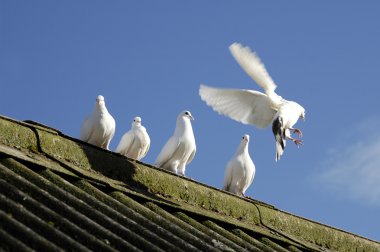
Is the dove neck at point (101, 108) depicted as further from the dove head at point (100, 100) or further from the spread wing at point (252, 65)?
the spread wing at point (252, 65)

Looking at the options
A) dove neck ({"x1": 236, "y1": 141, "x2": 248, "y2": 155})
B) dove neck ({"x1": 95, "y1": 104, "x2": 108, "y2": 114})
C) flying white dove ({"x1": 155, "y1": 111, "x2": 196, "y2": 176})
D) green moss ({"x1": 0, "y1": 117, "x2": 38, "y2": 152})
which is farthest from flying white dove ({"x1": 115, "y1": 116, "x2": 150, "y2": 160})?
green moss ({"x1": 0, "y1": 117, "x2": 38, "y2": 152})

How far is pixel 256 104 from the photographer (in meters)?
12.3

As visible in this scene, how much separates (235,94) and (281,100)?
Answer: 1.96 ft

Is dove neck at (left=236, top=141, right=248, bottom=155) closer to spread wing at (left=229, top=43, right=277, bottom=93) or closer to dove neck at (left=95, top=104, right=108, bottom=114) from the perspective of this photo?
spread wing at (left=229, top=43, right=277, bottom=93)

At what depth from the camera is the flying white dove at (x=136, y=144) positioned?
11.4 metres

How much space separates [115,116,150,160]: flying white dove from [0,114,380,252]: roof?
2780 mm

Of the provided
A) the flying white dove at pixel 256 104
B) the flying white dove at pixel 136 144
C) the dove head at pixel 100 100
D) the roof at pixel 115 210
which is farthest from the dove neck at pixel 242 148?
the roof at pixel 115 210

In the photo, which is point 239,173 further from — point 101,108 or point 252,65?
point 101,108

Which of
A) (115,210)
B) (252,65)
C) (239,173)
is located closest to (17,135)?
(115,210)

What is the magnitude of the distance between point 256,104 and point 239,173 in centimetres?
109

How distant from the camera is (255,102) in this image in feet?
40.3

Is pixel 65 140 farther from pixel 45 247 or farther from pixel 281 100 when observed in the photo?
pixel 281 100

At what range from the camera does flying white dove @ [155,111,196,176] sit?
11.1 metres

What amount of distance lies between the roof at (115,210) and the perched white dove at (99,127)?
8.02ft
